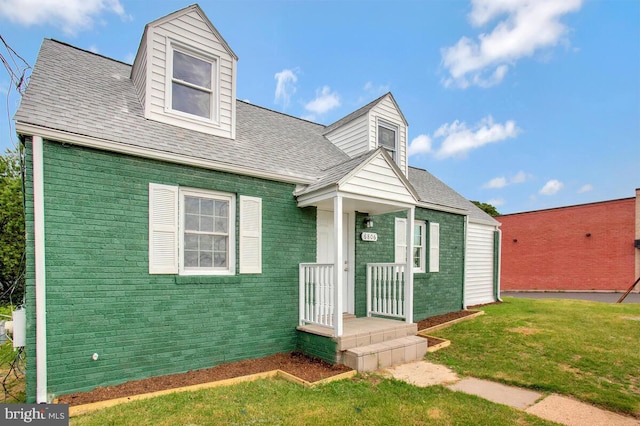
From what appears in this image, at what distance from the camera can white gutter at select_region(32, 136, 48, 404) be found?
13.2ft

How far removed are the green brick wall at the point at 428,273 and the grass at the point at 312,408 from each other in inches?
129

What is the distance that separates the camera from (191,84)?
5.93m

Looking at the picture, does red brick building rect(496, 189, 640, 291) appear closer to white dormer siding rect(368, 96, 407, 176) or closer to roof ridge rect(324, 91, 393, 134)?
white dormer siding rect(368, 96, 407, 176)

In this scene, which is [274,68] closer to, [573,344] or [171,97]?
[171,97]

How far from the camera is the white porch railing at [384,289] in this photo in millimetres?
7219

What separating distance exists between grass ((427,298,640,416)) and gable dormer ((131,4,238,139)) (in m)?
6.33

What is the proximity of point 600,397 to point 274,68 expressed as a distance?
38.3 ft

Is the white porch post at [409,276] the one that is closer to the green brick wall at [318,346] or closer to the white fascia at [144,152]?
the green brick wall at [318,346]

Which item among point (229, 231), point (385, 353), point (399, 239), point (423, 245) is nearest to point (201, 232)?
point (229, 231)

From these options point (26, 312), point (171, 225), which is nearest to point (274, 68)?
point (171, 225)

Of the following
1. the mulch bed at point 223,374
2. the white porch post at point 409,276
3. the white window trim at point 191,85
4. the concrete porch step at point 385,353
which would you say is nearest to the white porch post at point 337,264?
the concrete porch step at point 385,353

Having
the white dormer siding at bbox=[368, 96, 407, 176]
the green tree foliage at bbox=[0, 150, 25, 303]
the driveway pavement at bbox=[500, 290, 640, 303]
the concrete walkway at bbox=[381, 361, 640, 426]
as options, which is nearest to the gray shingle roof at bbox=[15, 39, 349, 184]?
the white dormer siding at bbox=[368, 96, 407, 176]

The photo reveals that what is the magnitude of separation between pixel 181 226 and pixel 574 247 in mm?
22511

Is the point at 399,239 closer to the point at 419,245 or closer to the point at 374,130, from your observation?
the point at 419,245
